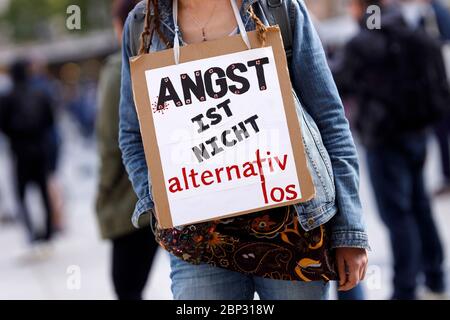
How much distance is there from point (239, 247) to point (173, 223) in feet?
0.72

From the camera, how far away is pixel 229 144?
2.31 meters

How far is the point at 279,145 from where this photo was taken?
2.30 meters

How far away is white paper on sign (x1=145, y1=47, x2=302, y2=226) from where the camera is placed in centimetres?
230

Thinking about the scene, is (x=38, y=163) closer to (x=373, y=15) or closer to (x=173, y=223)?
(x=373, y=15)

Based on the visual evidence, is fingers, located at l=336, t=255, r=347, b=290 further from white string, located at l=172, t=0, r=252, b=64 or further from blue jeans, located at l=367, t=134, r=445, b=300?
blue jeans, located at l=367, t=134, r=445, b=300

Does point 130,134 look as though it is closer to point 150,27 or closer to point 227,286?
point 150,27

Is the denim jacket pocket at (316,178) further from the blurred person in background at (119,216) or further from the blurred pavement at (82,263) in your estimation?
the blurred person in background at (119,216)

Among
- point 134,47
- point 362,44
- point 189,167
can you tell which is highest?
point 362,44

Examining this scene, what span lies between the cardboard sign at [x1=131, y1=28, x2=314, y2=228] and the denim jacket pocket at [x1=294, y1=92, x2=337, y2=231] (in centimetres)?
4

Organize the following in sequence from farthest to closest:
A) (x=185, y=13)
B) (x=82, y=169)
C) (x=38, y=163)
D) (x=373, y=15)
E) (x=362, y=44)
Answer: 1. (x=82, y=169)
2. (x=38, y=163)
3. (x=362, y=44)
4. (x=373, y=15)
5. (x=185, y=13)

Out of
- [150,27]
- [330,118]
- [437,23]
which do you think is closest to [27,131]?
[437,23]

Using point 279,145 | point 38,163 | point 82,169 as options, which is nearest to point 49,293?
point 38,163

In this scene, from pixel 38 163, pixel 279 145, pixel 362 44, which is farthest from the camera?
pixel 38 163

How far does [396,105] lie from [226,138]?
8.25ft
